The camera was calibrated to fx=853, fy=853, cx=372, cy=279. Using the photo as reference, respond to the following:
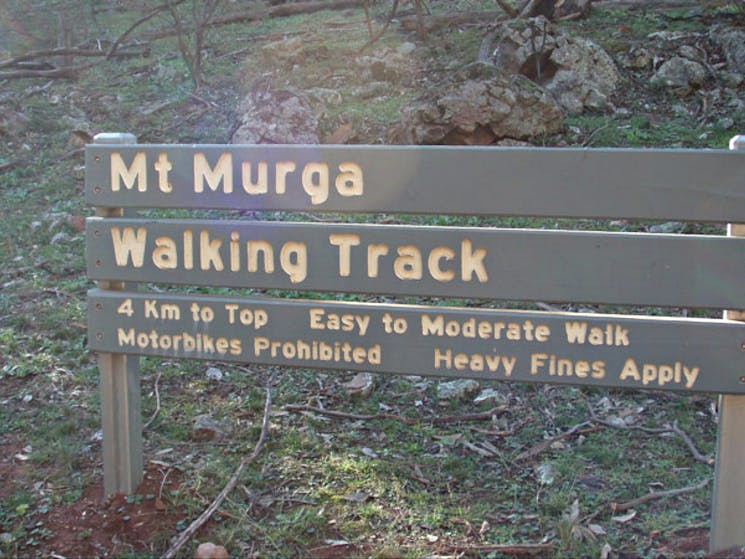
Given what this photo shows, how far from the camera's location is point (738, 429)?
2797mm

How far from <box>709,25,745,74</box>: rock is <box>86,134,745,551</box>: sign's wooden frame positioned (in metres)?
7.03

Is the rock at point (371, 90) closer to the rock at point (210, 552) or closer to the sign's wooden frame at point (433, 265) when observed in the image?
the sign's wooden frame at point (433, 265)

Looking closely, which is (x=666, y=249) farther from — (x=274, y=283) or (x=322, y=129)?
(x=322, y=129)

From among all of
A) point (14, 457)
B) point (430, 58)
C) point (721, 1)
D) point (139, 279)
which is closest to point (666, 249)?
point (139, 279)

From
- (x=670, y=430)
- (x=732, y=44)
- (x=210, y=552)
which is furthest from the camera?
(x=732, y=44)

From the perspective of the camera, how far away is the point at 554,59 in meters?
8.88

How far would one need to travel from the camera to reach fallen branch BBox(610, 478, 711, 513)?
10.9 ft

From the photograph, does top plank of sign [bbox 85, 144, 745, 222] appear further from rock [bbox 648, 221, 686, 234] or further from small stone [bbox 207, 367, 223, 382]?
rock [bbox 648, 221, 686, 234]

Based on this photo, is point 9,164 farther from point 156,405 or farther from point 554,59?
point 554,59

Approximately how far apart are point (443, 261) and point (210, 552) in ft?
4.34

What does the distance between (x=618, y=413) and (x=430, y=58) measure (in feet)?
23.7

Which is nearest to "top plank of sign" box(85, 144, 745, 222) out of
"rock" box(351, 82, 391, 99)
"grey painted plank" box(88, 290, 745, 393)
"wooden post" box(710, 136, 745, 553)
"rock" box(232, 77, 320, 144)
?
"wooden post" box(710, 136, 745, 553)

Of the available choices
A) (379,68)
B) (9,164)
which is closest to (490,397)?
(9,164)

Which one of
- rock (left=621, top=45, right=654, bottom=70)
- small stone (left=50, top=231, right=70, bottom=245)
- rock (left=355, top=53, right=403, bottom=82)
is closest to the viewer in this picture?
small stone (left=50, top=231, right=70, bottom=245)
